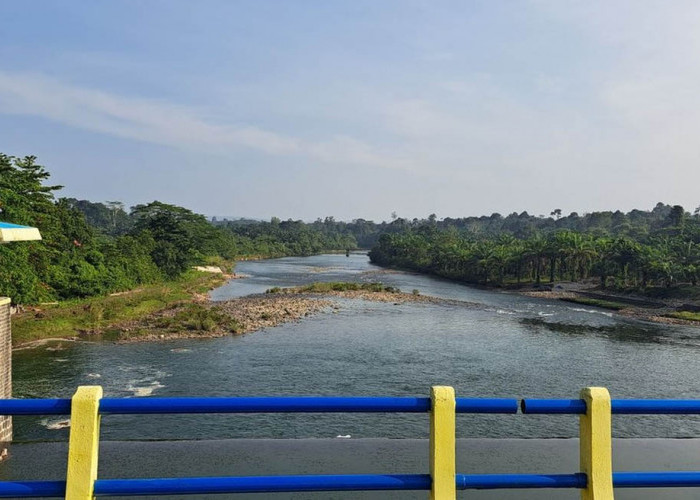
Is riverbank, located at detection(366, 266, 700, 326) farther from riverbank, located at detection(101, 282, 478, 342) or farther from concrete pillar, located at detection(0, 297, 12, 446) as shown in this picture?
concrete pillar, located at detection(0, 297, 12, 446)

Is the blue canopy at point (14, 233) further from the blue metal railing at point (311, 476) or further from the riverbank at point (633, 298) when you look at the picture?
the riverbank at point (633, 298)

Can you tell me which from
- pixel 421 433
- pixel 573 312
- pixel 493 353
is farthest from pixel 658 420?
pixel 573 312

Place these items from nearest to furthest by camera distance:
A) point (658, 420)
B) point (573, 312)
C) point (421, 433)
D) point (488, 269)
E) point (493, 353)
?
1. point (421, 433)
2. point (658, 420)
3. point (493, 353)
4. point (573, 312)
5. point (488, 269)

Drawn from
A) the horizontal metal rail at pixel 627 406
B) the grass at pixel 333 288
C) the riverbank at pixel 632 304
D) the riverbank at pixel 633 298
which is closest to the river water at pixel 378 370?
the riverbank at pixel 632 304

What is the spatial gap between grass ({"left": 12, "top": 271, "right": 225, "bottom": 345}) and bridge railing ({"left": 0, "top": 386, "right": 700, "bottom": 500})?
1026 inches

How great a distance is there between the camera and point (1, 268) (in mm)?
25703

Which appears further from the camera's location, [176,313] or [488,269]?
[488,269]

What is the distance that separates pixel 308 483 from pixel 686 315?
4335cm

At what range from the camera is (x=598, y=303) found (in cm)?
4566

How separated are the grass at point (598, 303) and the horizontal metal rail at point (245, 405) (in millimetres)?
45325

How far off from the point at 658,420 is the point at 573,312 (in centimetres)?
2629

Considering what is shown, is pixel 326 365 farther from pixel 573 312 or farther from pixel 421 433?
pixel 573 312

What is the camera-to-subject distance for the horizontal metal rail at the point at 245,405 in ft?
8.25

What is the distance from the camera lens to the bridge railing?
2.49m
